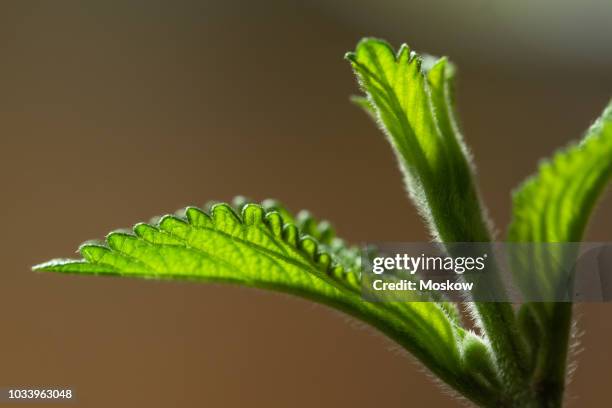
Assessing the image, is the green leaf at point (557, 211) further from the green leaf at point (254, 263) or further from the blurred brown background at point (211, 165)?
the blurred brown background at point (211, 165)

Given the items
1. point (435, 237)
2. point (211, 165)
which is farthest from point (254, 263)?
point (211, 165)

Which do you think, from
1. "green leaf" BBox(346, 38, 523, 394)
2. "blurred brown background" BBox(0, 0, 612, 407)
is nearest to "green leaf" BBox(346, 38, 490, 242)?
"green leaf" BBox(346, 38, 523, 394)

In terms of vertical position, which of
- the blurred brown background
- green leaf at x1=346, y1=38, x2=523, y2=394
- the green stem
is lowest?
the green stem

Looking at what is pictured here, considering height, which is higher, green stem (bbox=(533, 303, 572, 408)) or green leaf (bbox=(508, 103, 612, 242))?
green leaf (bbox=(508, 103, 612, 242))

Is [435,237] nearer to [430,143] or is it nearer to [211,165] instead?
[430,143]

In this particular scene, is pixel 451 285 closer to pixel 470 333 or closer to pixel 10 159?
pixel 470 333

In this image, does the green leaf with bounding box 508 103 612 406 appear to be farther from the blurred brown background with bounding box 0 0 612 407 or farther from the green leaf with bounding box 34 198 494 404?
the blurred brown background with bounding box 0 0 612 407
